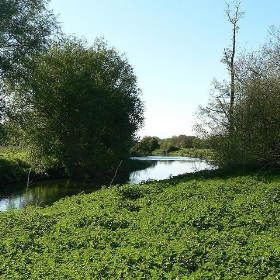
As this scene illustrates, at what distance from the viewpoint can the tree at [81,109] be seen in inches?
1244

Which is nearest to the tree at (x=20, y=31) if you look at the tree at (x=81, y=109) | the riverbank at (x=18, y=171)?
the tree at (x=81, y=109)

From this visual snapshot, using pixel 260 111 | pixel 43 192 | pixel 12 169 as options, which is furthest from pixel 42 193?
pixel 260 111

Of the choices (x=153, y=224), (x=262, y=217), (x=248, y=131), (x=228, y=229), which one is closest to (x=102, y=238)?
(x=153, y=224)

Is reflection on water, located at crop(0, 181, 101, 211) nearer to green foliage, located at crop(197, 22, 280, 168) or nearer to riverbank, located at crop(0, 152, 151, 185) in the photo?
riverbank, located at crop(0, 152, 151, 185)

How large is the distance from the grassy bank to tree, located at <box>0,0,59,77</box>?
13.2m

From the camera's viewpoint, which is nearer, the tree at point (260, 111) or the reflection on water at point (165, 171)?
the tree at point (260, 111)

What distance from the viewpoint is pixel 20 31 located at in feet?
76.4

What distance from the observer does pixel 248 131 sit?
24.1 metres

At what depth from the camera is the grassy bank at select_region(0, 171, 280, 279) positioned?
6629 mm

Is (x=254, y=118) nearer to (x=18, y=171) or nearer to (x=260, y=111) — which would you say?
(x=260, y=111)

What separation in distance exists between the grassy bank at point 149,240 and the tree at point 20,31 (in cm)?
1320

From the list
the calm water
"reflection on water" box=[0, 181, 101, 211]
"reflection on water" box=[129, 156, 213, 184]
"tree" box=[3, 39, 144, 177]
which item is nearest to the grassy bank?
"reflection on water" box=[0, 181, 101, 211]

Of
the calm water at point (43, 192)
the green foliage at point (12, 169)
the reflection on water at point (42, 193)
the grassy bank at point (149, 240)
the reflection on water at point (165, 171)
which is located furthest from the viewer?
the green foliage at point (12, 169)

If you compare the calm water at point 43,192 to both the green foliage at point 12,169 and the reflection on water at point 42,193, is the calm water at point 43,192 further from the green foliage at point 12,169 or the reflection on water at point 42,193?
the green foliage at point 12,169
